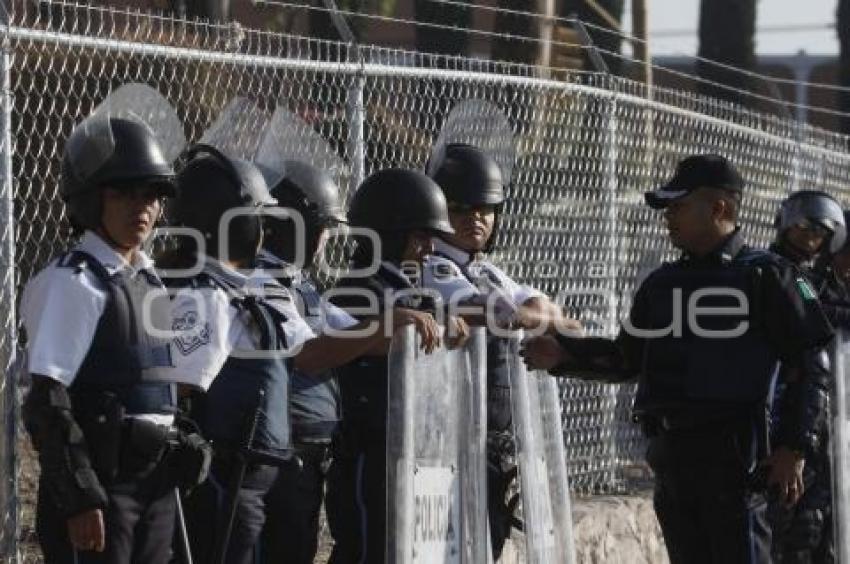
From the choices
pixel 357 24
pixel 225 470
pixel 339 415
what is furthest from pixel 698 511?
pixel 357 24

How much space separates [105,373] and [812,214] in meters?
5.10

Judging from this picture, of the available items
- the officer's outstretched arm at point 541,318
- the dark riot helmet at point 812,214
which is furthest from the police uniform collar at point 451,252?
the dark riot helmet at point 812,214

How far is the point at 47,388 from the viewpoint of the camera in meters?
6.17

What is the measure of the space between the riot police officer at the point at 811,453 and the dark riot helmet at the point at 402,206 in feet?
8.82

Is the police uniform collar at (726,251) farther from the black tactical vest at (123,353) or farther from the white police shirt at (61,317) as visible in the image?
the white police shirt at (61,317)

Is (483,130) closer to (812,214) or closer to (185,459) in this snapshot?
(812,214)

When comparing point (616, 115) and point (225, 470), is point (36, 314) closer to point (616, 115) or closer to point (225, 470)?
point (225, 470)

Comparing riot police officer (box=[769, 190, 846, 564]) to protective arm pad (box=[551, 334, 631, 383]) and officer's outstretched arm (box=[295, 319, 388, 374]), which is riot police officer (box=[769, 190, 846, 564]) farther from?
officer's outstretched arm (box=[295, 319, 388, 374])

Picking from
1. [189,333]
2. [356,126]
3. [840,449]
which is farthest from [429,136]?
[189,333]

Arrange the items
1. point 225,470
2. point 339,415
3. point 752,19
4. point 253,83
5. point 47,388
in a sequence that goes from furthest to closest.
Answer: point 752,19, point 253,83, point 339,415, point 225,470, point 47,388

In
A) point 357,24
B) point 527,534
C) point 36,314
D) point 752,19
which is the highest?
point 752,19

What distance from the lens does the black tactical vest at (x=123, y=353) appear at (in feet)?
20.8

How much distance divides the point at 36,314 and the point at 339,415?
1.66 metres

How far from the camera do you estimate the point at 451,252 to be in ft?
27.4
